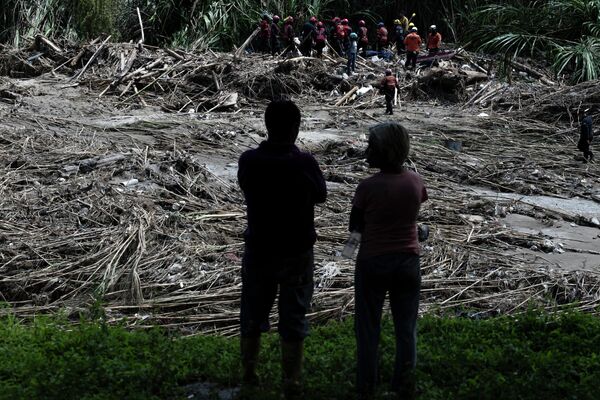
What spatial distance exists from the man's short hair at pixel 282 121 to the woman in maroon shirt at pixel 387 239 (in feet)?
1.32

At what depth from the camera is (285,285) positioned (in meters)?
4.66

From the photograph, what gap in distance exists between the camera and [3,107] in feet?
53.7

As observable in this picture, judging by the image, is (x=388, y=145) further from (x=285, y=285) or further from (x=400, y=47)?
(x=400, y=47)

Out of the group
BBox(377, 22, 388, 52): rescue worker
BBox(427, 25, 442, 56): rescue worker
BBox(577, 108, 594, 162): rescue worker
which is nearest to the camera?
BBox(577, 108, 594, 162): rescue worker

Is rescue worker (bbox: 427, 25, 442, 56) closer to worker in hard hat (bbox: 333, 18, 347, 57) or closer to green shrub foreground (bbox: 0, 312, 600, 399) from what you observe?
worker in hard hat (bbox: 333, 18, 347, 57)

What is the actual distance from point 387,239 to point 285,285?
1.89ft

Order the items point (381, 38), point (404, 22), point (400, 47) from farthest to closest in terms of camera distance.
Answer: point (404, 22) → point (400, 47) → point (381, 38)

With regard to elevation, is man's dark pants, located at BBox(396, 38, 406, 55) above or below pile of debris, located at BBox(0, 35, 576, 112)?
above

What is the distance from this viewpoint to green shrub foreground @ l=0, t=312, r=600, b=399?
16.4 feet

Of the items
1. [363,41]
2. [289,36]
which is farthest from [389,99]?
[363,41]

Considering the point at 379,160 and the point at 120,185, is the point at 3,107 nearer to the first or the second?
the point at 120,185

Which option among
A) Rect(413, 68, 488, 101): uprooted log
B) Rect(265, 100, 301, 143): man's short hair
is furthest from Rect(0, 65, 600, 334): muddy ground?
Rect(413, 68, 488, 101): uprooted log

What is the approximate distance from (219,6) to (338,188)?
1456 cm

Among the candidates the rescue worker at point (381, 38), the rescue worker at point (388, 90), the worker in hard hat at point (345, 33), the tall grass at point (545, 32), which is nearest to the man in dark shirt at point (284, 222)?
the rescue worker at point (388, 90)
